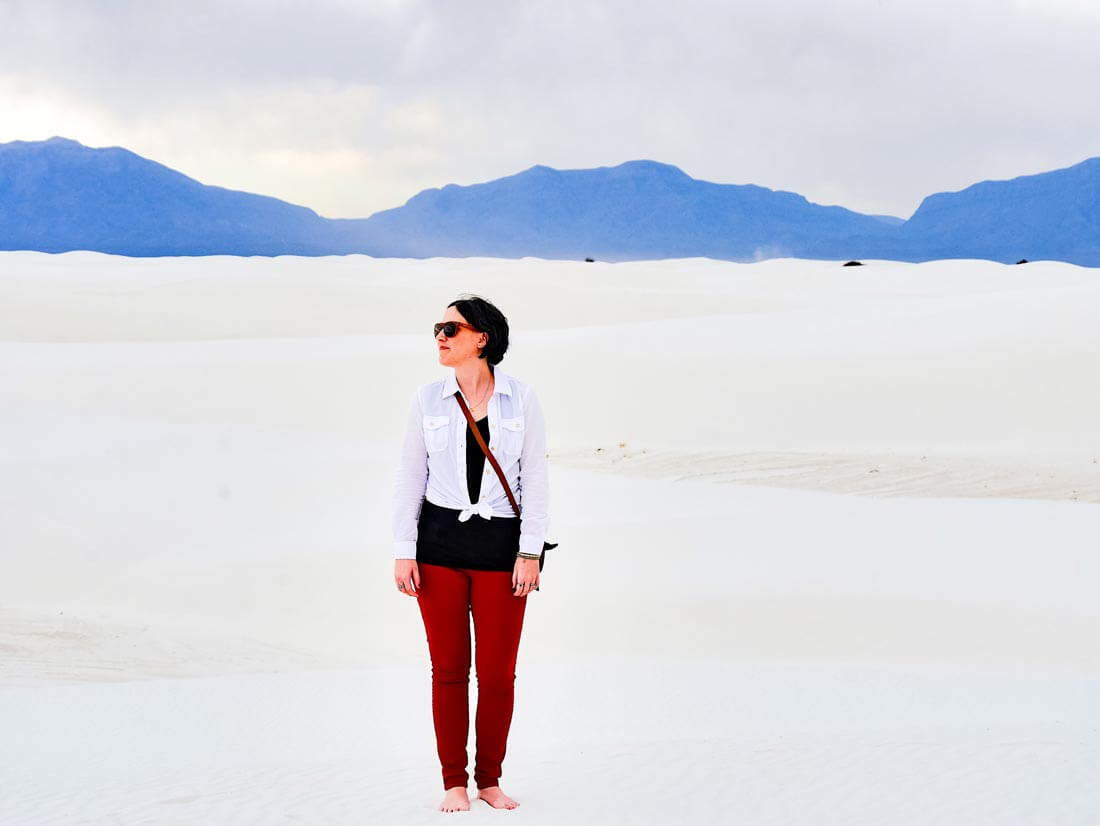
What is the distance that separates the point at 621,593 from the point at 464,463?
5.34 metres

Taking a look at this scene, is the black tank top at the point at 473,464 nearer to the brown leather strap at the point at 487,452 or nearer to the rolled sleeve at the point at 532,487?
the brown leather strap at the point at 487,452

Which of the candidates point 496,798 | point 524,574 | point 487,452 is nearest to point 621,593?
point 496,798

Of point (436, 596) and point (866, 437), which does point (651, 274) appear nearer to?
point (866, 437)

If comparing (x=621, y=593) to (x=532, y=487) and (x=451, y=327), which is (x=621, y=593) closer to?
(x=532, y=487)

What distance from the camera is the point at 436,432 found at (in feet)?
13.5

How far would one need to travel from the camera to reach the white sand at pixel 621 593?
4.79m

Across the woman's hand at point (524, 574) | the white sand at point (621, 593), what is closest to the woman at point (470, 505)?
the woman's hand at point (524, 574)

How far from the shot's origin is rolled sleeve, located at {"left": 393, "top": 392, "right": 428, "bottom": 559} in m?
4.11

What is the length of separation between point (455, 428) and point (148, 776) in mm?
2087

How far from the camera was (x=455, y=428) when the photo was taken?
4098 mm

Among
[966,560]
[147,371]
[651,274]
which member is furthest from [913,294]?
[966,560]

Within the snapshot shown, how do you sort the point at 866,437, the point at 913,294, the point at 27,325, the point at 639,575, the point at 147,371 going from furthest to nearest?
1. the point at 913,294
2. the point at 27,325
3. the point at 147,371
4. the point at 866,437
5. the point at 639,575

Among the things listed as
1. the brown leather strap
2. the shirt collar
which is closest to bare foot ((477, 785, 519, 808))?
the brown leather strap

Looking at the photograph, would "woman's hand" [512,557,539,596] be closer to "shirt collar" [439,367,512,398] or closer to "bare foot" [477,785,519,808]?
"shirt collar" [439,367,512,398]
